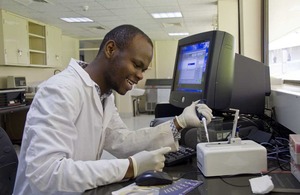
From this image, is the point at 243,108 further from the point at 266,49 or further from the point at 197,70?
the point at 266,49

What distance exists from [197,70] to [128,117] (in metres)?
6.88

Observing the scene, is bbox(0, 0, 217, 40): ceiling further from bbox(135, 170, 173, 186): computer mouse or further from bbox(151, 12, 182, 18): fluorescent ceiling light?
bbox(135, 170, 173, 186): computer mouse

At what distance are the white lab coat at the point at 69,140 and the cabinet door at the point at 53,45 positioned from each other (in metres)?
5.86

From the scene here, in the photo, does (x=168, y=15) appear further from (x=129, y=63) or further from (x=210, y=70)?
(x=129, y=63)

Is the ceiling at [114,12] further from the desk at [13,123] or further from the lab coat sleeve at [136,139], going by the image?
the lab coat sleeve at [136,139]

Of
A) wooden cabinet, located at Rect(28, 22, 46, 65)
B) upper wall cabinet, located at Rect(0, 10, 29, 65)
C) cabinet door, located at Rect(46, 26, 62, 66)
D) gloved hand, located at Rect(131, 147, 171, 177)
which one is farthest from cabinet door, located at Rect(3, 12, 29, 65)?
gloved hand, located at Rect(131, 147, 171, 177)

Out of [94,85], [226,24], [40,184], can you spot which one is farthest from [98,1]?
[40,184]

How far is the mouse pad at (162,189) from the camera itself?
0.78 meters

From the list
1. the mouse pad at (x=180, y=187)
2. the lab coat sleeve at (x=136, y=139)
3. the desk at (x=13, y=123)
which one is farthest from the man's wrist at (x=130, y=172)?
the desk at (x=13, y=123)

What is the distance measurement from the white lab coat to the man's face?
0.10 metres

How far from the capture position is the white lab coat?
83 cm

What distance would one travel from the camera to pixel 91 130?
1.13 m

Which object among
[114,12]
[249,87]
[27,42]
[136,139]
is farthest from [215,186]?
[27,42]

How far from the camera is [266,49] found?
9.94ft
